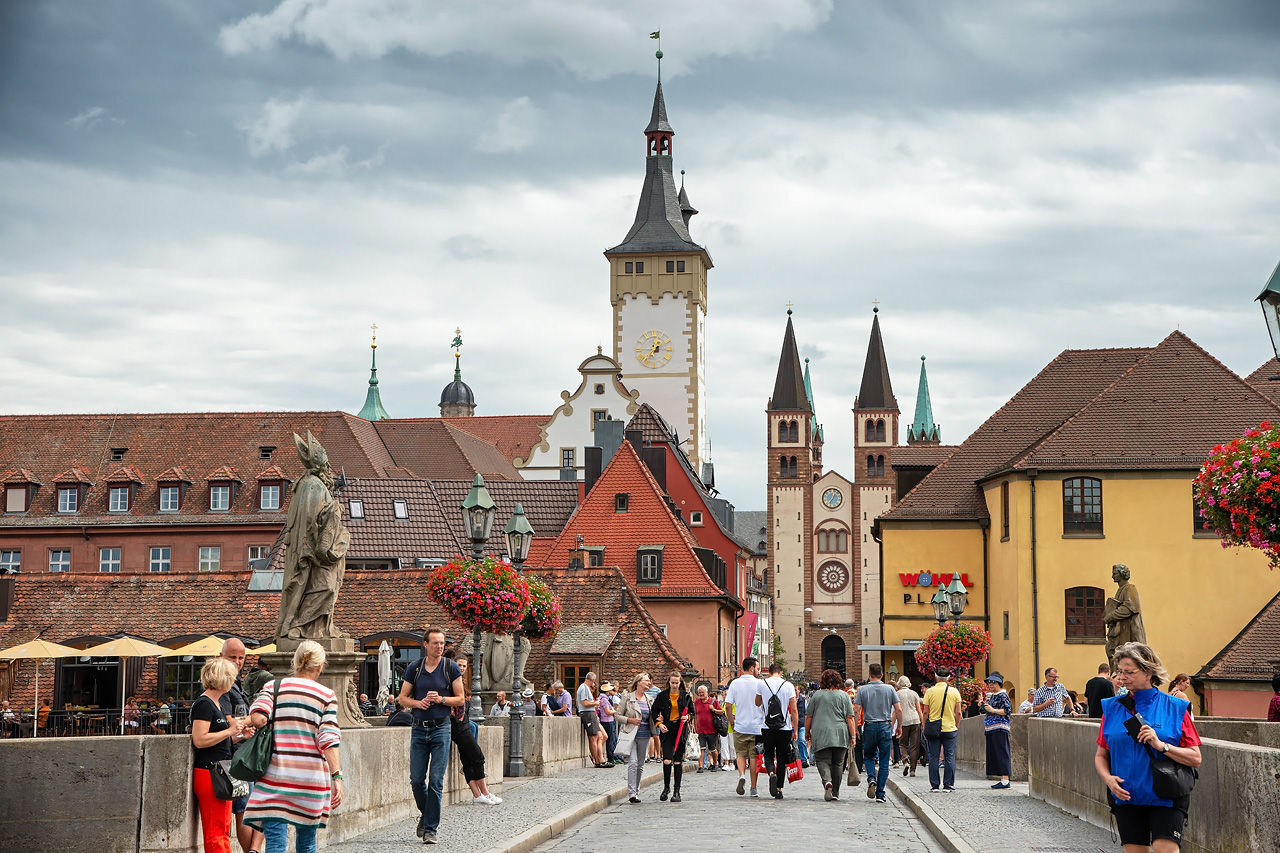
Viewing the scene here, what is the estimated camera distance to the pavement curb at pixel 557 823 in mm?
13570

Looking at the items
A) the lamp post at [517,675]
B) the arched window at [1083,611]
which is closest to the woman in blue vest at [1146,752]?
the lamp post at [517,675]

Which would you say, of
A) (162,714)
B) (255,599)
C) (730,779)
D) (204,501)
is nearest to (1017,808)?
(730,779)

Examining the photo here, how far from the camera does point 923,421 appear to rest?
15325 cm

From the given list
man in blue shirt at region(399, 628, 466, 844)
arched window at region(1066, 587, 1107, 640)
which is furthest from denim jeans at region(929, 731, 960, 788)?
arched window at region(1066, 587, 1107, 640)

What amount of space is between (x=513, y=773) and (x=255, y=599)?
23356mm

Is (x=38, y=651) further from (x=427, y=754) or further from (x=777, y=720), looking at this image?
(x=427, y=754)

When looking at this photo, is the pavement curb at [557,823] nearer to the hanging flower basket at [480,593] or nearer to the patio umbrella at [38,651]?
the hanging flower basket at [480,593]

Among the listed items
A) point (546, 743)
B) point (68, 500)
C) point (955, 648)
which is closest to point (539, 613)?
point (546, 743)

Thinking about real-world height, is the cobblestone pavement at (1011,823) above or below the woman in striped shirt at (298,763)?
below

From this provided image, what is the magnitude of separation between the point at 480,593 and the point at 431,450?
54689 mm

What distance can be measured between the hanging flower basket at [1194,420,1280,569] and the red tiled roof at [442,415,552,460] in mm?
80154

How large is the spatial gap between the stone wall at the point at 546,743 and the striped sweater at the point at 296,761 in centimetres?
1254

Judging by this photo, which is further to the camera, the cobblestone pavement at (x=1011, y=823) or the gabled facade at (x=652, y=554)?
the gabled facade at (x=652, y=554)

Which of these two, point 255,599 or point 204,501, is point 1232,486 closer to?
point 255,599
